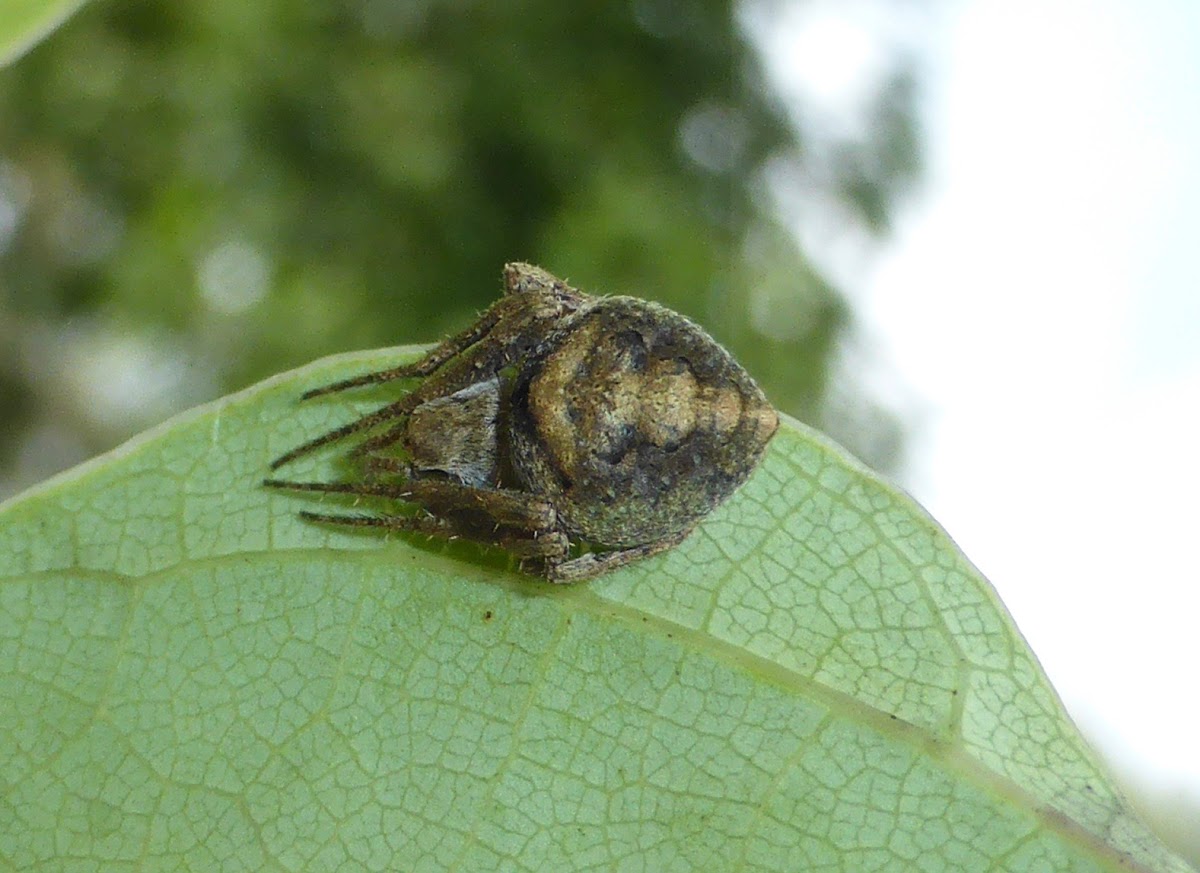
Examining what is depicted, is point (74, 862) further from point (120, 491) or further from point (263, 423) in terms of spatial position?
point (263, 423)

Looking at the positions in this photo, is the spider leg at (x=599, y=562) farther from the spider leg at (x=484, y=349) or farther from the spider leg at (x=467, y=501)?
the spider leg at (x=484, y=349)

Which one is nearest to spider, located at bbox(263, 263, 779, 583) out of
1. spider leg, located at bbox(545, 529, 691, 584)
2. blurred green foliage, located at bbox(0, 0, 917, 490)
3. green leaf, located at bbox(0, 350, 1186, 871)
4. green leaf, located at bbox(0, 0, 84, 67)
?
spider leg, located at bbox(545, 529, 691, 584)

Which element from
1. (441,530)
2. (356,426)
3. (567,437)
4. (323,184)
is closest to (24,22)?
(356,426)

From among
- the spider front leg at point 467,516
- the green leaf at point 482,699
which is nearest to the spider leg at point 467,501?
the spider front leg at point 467,516

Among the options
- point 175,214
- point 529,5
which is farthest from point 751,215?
point 175,214

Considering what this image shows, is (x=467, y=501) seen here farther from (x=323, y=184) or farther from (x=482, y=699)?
(x=323, y=184)

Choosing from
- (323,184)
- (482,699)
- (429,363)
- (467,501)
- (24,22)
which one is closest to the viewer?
(24,22)
